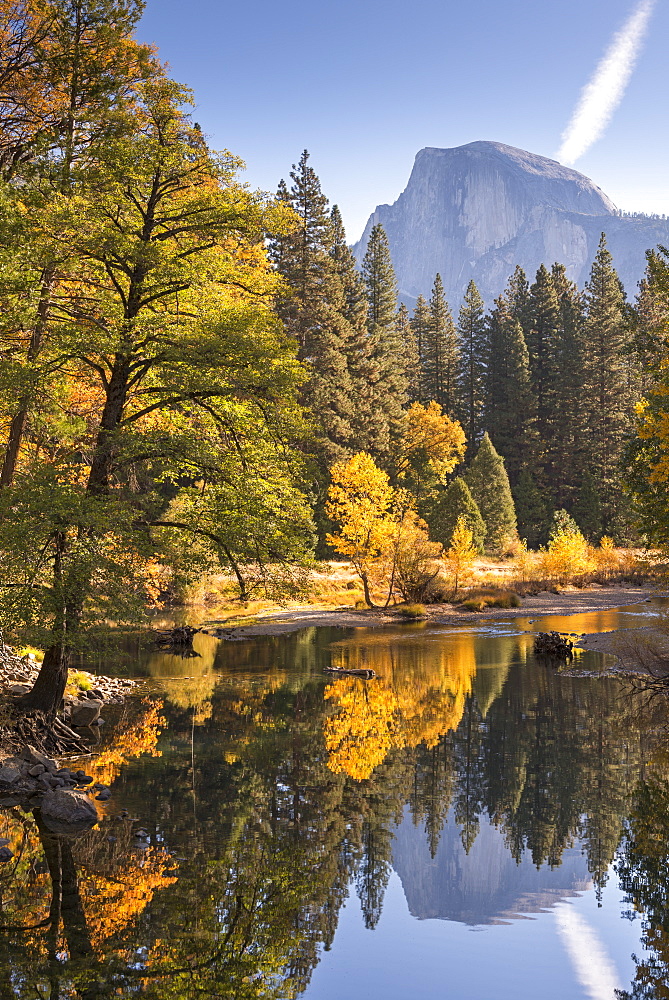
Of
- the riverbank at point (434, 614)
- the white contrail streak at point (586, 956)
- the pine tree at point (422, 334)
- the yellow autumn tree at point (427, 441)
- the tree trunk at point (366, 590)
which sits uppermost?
the pine tree at point (422, 334)

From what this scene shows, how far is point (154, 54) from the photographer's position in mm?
20531

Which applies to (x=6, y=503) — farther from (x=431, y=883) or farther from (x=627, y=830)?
(x=627, y=830)

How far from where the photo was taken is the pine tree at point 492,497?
2261 inches

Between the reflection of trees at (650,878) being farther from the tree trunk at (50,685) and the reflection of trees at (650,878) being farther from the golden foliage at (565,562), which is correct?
the golden foliage at (565,562)

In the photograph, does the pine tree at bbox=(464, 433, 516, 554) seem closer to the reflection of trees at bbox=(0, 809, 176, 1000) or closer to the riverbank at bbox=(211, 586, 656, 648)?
the riverbank at bbox=(211, 586, 656, 648)

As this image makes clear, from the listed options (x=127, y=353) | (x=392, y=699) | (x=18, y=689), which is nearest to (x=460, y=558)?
(x=392, y=699)

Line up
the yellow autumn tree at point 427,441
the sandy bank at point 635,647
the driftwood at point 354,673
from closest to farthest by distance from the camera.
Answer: the sandy bank at point 635,647, the driftwood at point 354,673, the yellow autumn tree at point 427,441

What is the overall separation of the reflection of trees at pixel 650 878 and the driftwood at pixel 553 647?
42.1 ft

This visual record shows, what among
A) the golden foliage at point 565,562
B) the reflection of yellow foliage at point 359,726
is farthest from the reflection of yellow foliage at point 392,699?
the golden foliage at point 565,562

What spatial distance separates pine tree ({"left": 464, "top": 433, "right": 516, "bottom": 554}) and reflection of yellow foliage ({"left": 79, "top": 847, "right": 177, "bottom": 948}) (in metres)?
49.0

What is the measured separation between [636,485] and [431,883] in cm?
1077

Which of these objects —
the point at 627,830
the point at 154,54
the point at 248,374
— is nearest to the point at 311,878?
the point at 627,830

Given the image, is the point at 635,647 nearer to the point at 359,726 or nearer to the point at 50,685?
the point at 359,726

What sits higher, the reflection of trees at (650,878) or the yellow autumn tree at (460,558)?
the yellow autumn tree at (460,558)
